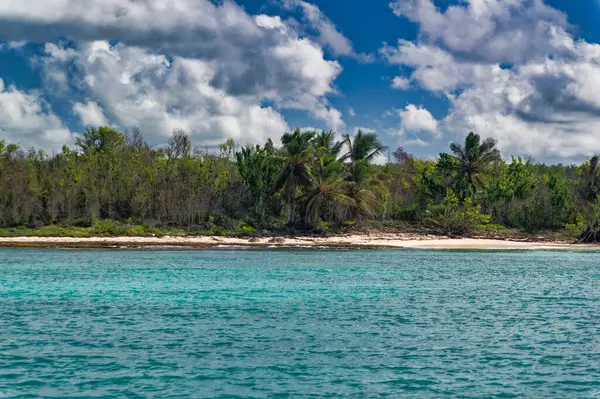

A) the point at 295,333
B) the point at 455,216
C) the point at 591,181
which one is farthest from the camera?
the point at 591,181

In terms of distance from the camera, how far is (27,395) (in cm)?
1185

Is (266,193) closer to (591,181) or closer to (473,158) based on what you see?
(473,158)

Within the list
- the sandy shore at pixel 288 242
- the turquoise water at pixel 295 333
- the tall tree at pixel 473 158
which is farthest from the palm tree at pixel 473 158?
the turquoise water at pixel 295 333

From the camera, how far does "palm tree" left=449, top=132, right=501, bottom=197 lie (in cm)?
6688

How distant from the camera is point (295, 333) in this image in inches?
705

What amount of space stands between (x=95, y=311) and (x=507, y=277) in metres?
22.0

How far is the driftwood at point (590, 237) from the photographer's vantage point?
60.8 meters

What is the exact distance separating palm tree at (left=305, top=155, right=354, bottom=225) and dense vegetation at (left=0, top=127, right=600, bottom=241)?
0.32 feet

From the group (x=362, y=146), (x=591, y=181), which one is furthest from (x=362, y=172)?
(x=591, y=181)

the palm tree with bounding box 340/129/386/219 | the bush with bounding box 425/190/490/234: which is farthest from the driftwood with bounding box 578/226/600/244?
the palm tree with bounding box 340/129/386/219

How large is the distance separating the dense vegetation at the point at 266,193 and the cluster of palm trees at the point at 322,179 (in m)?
0.10

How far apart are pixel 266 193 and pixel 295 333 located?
4547 cm

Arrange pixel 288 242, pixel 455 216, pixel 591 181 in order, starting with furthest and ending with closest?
1. pixel 591 181
2. pixel 455 216
3. pixel 288 242

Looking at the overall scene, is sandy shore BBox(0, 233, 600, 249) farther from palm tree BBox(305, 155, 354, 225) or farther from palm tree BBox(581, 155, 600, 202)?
palm tree BBox(581, 155, 600, 202)
